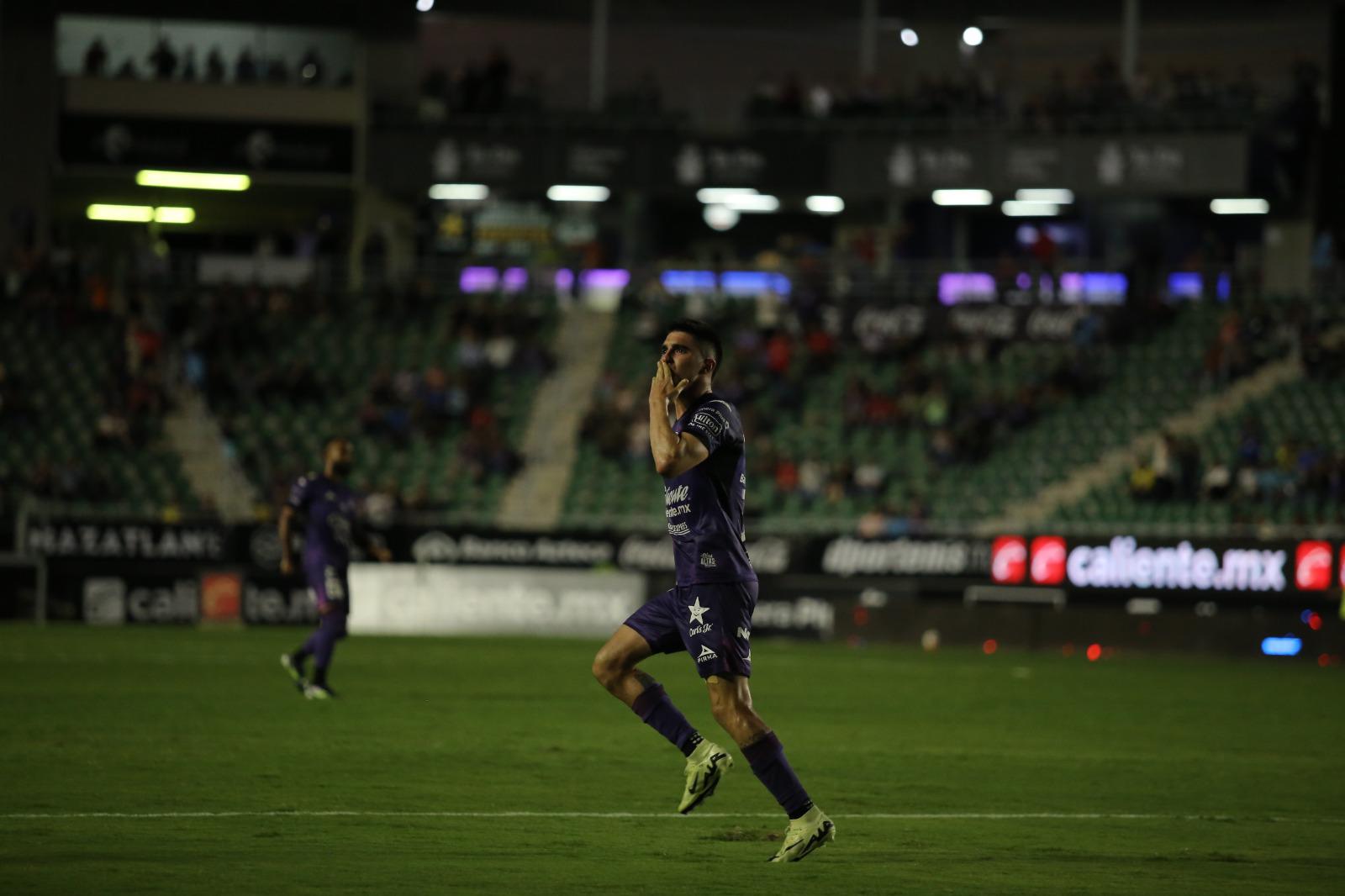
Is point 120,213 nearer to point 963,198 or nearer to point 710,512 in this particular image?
point 963,198

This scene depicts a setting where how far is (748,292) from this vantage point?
44.8 meters

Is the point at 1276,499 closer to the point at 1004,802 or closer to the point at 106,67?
the point at 1004,802

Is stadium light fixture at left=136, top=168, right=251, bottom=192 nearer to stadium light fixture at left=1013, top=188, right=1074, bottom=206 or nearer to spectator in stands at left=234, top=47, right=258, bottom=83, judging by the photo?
spectator in stands at left=234, top=47, right=258, bottom=83

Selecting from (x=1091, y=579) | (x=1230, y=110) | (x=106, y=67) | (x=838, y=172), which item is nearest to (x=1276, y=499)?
(x=1091, y=579)

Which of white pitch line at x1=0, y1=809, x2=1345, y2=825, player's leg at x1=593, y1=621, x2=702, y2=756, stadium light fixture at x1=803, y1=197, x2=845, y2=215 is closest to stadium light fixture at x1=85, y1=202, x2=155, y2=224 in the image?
stadium light fixture at x1=803, y1=197, x2=845, y2=215

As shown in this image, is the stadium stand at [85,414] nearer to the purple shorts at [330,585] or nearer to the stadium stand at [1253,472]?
the purple shorts at [330,585]

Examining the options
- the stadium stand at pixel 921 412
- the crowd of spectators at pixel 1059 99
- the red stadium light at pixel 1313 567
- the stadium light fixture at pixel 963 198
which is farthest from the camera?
the stadium light fixture at pixel 963 198

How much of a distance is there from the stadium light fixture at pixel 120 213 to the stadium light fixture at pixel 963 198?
A: 2084cm

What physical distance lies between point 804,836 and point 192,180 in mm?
42723

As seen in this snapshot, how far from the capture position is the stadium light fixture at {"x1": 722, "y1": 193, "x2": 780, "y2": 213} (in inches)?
1896

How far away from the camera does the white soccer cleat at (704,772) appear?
951 centimetres

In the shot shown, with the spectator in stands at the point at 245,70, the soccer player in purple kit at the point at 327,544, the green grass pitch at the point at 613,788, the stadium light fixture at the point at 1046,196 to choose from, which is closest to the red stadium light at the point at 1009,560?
the green grass pitch at the point at 613,788

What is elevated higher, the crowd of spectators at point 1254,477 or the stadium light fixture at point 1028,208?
the stadium light fixture at point 1028,208

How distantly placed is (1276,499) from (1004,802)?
23.1 metres
